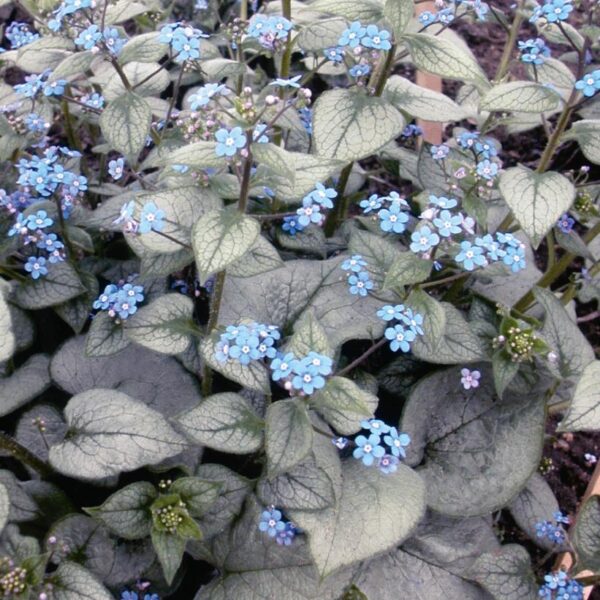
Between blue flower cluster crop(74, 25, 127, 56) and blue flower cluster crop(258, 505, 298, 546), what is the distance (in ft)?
4.84

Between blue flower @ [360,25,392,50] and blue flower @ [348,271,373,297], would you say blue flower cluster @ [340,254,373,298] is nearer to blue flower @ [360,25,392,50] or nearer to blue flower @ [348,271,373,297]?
blue flower @ [348,271,373,297]

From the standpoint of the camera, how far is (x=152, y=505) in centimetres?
214

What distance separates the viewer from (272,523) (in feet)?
7.13

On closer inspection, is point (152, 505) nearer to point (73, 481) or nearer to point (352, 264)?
point (73, 481)

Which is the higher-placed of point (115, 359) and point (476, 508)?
point (115, 359)

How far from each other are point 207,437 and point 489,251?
980mm

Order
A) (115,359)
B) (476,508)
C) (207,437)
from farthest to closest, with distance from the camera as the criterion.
Result: (115,359), (476,508), (207,437)

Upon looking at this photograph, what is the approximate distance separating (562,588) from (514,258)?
106cm

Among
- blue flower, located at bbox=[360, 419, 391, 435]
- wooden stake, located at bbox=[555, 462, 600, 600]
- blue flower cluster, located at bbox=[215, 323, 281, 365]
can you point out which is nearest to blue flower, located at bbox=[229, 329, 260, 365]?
blue flower cluster, located at bbox=[215, 323, 281, 365]

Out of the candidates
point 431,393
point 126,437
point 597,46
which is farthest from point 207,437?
point 597,46

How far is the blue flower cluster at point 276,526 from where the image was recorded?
7.13 feet

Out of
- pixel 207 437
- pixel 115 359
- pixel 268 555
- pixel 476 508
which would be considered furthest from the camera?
pixel 115 359

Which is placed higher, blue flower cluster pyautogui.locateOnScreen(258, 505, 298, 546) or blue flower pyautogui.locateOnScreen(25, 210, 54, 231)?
blue flower pyautogui.locateOnScreen(25, 210, 54, 231)

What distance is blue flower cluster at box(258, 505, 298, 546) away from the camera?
2.17m
